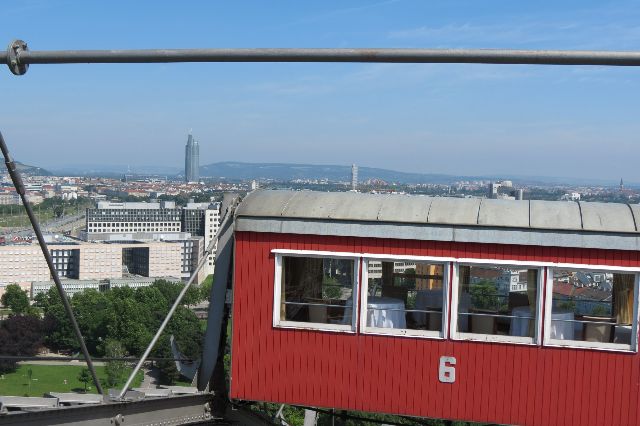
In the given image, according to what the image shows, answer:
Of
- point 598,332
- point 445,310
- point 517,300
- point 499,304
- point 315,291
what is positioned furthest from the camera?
point 315,291

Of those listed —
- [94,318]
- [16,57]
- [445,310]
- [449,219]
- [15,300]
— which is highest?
[16,57]

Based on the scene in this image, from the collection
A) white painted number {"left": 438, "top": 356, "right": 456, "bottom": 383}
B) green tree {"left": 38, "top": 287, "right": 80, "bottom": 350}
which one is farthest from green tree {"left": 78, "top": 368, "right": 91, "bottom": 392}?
white painted number {"left": 438, "top": 356, "right": 456, "bottom": 383}

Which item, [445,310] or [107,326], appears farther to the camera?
[107,326]

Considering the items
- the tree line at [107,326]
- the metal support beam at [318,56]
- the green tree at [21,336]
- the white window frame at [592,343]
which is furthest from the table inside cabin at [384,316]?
the green tree at [21,336]

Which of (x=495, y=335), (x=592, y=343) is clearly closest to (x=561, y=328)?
(x=592, y=343)

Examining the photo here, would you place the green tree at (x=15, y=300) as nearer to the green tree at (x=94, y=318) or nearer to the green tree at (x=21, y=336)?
the green tree at (x=94, y=318)

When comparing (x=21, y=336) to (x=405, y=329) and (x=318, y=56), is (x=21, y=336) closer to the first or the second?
(x=405, y=329)

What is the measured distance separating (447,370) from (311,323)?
1.91m

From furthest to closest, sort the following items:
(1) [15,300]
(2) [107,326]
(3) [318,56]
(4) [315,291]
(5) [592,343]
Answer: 1. (1) [15,300]
2. (2) [107,326]
3. (4) [315,291]
4. (5) [592,343]
5. (3) [318,56]

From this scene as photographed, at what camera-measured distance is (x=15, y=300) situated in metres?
152

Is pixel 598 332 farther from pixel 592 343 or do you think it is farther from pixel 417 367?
pixel 417 367

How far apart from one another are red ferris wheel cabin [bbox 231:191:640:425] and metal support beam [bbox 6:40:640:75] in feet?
14.0

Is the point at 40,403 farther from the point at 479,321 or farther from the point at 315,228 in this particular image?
the point at 479,321

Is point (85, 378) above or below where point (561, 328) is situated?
below
